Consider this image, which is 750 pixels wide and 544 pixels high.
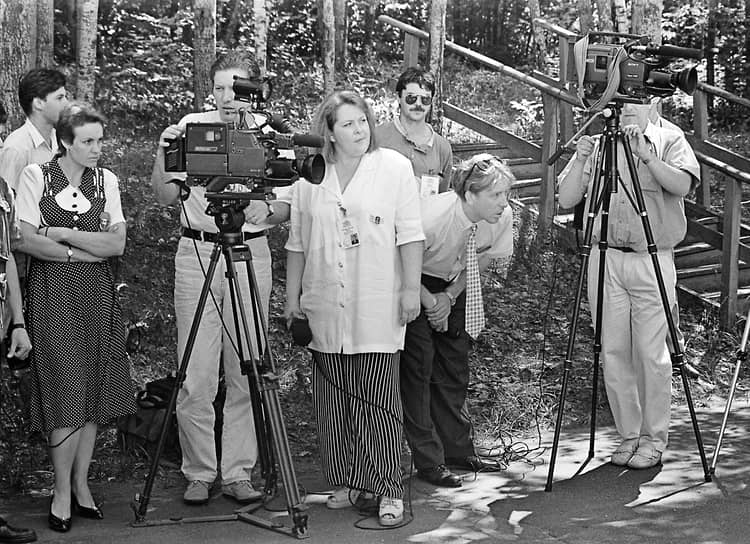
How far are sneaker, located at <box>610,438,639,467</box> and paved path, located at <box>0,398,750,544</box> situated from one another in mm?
54

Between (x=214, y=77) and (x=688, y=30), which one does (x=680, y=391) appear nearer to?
(x=214, y=77)

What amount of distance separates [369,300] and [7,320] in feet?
5.11

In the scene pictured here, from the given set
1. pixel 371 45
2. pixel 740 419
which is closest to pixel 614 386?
pixel 740 419

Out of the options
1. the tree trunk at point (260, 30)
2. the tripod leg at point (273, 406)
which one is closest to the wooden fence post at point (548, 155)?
the tree trunk at point (260, 30)

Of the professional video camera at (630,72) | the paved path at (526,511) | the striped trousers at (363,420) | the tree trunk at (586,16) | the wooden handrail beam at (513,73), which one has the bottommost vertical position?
the paved path at (526,511)

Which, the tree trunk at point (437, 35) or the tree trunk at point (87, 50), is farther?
the tree trunk at point (437, 35)

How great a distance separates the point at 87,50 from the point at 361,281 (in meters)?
5.98

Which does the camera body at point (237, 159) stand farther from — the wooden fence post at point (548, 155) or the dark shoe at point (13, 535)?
the wooden fence post at point (548, 155)

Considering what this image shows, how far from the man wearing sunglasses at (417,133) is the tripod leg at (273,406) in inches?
69.3

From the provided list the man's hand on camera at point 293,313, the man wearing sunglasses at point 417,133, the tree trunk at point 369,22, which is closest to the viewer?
the man's hand on camera at point 293,313

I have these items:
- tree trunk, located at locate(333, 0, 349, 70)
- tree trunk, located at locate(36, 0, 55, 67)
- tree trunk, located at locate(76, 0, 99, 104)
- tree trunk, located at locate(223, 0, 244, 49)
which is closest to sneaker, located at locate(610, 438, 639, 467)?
tree trunk, located at locate(36, 0, 55, 67)

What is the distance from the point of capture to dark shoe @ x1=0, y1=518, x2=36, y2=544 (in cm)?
465

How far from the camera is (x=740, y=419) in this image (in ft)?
22.6

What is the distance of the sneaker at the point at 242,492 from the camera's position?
17.2 ft
